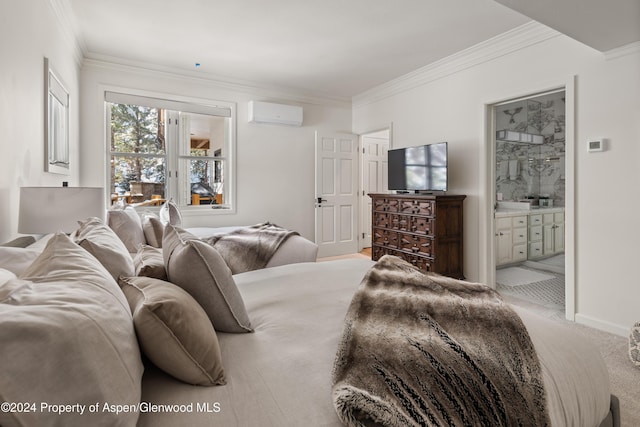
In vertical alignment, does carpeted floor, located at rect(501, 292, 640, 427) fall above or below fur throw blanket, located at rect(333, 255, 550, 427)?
below

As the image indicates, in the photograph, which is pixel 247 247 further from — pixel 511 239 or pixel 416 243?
pixel 511 239

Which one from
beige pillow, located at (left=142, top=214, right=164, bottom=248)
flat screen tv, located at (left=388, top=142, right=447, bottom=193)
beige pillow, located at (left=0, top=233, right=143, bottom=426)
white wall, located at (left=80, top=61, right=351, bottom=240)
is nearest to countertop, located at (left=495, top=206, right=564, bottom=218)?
flat screen tv, located at (left=388, top=142, right=447, bottom=193)

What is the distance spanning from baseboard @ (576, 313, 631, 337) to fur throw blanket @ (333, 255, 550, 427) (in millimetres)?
2418

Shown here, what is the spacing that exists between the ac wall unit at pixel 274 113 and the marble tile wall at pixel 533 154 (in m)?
3.49

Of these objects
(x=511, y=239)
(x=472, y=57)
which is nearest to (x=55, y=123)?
(x=472, y=57)

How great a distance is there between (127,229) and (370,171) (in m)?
4.73

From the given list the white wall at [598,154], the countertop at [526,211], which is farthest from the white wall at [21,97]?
the countertop at [526,211]

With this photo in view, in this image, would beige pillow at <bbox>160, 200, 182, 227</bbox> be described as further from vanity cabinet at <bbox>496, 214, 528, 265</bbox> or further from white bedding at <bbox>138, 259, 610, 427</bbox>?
vanity cabinet at <bbox>496, 214, 528, 265</bbox>

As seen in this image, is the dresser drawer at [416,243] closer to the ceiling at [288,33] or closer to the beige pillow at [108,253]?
the ceiling at [288,33]

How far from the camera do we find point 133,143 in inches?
175

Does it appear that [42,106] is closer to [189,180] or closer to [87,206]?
[87,206]

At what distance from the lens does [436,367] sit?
2.93 ft

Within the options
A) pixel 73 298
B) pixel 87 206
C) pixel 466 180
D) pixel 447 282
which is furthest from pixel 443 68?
pixel 73 298

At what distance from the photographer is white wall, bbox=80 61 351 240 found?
13.5 ft
